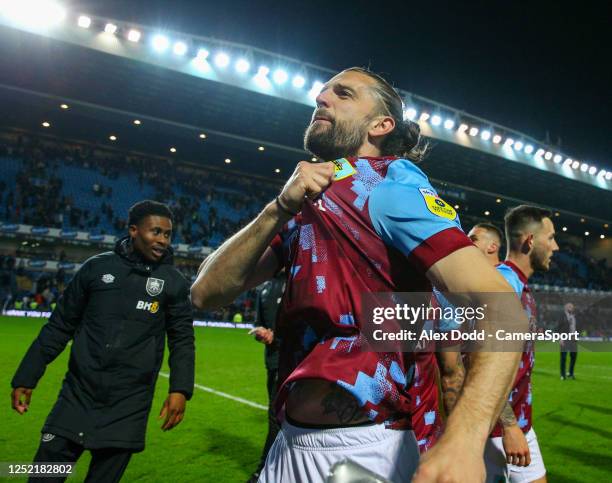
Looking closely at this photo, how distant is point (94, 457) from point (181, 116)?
27174 mm

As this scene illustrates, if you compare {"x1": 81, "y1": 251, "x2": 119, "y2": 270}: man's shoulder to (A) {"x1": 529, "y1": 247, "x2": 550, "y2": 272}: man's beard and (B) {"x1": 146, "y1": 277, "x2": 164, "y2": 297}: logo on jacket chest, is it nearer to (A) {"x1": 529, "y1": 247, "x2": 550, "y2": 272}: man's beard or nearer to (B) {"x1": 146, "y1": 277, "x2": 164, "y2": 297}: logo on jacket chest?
(B) {"x1": 146, "y1": 277, "x2": 164, "y2": 297}: logo on jacket chest

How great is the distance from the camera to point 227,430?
6305 mm

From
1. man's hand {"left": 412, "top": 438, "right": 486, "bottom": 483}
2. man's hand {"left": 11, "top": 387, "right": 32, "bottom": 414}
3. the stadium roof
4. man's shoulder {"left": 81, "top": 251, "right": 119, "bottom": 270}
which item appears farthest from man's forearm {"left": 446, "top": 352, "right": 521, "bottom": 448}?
the stadium roof

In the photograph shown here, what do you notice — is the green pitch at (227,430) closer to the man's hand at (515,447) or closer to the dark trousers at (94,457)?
the dark trousers at (94,457)

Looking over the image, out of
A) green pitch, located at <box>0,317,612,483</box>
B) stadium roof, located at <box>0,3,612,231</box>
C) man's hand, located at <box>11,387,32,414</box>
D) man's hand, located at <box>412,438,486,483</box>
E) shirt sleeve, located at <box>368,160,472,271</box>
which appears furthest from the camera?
stadium roof, located at <box>0,3,612,231</box>

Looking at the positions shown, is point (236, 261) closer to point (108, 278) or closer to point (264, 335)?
point (108, 278)

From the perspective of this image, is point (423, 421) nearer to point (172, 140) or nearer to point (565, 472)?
point (565, 472)

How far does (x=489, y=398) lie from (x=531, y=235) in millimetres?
3029

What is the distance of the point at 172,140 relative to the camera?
32.3m

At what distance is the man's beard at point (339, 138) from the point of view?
5.69 ft

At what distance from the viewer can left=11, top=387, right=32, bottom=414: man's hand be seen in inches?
127

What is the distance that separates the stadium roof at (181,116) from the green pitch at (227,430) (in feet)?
49.6

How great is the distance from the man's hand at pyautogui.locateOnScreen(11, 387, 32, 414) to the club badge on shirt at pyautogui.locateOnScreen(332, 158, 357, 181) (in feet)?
9.08

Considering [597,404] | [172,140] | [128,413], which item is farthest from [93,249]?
[128,413]
